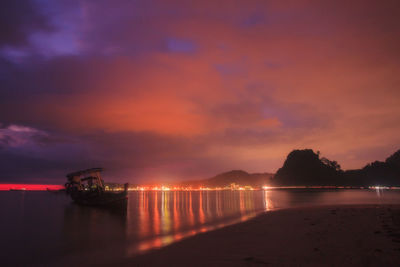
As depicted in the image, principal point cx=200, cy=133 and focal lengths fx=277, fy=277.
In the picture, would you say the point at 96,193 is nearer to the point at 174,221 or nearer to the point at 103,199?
the point at 103,199

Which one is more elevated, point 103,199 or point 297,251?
point 103,199

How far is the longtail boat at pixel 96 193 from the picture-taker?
50.1 metres

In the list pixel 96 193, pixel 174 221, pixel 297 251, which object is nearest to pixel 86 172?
pixel 96 193

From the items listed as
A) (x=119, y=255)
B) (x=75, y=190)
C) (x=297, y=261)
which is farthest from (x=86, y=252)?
(x=75, y=190)

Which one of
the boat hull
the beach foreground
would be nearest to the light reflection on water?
the boat hull

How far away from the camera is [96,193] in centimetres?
5350

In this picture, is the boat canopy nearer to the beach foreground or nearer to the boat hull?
the boat hull

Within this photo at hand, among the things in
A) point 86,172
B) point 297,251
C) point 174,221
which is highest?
point 86,172

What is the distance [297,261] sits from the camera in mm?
10273

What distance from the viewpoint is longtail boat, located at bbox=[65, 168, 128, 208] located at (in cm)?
5012

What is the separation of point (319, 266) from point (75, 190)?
2351 inches

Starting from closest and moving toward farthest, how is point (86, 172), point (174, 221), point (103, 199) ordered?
point (174, 221)
point (103, 199)
point (86, 172)

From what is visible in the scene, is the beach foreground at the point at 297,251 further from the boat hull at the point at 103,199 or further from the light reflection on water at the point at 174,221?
the boat hull at the point at 103,199

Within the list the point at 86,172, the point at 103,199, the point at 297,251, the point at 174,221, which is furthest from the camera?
the point at 86,172
